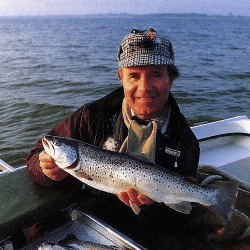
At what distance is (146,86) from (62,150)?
92 cm

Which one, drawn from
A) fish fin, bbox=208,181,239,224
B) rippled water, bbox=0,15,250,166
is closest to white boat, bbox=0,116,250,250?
fish fin, bbox=208,181,239,224

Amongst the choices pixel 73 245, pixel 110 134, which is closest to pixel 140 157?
pixel 110 134

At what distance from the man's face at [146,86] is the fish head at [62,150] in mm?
730

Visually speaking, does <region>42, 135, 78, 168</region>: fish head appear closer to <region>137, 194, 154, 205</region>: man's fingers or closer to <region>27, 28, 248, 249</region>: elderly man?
<region>27, 28, 248, 249</region>: elderly man

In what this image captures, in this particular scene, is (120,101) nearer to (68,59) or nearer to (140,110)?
(140,110)

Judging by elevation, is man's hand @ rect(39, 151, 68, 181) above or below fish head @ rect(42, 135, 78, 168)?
below

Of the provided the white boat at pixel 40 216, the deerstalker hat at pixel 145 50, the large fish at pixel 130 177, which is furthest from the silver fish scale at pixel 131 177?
the deerstalker hat at pixel 145 50

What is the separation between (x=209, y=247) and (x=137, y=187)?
1.08m

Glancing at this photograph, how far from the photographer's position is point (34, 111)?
11523 mm

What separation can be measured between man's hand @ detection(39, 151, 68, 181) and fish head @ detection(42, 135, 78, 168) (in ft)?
0.46

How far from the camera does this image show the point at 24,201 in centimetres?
239

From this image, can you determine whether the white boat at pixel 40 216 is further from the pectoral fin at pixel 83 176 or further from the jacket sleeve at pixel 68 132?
the pectoral fin at pixel 83 176

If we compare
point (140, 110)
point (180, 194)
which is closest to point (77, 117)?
point (140, 110)

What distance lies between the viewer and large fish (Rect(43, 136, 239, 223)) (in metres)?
2.15
